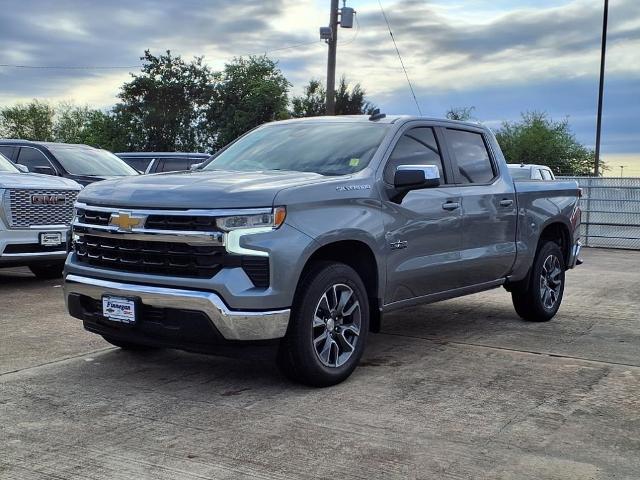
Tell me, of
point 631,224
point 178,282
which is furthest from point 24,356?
point 631,224

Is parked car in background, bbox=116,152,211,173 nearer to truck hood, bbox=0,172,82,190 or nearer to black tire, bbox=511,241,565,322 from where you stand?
truck hood, bbox=0,172,82,190

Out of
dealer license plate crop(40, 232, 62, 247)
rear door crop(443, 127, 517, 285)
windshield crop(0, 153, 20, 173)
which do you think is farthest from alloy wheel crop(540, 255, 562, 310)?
windshield crop(0, 153, 20, 173)

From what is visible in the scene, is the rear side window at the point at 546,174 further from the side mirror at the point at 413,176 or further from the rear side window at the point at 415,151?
the side mirror at the point at 413,176

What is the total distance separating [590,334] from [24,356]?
4915 millimetres

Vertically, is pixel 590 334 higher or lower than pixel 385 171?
lower

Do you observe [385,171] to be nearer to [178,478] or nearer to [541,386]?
[541,386]

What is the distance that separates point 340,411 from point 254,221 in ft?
4.09

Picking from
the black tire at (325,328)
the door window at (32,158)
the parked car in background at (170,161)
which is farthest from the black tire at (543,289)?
the parked car in background at (170,161)

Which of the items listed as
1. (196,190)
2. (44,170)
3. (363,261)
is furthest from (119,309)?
(44,170)

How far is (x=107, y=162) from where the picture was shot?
1298 cm

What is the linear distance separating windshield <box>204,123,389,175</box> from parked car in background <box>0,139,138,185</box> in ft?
20.9

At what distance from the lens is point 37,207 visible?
960cm

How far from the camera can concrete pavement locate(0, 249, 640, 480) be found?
147 inches

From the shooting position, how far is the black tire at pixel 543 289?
24.7 feet
